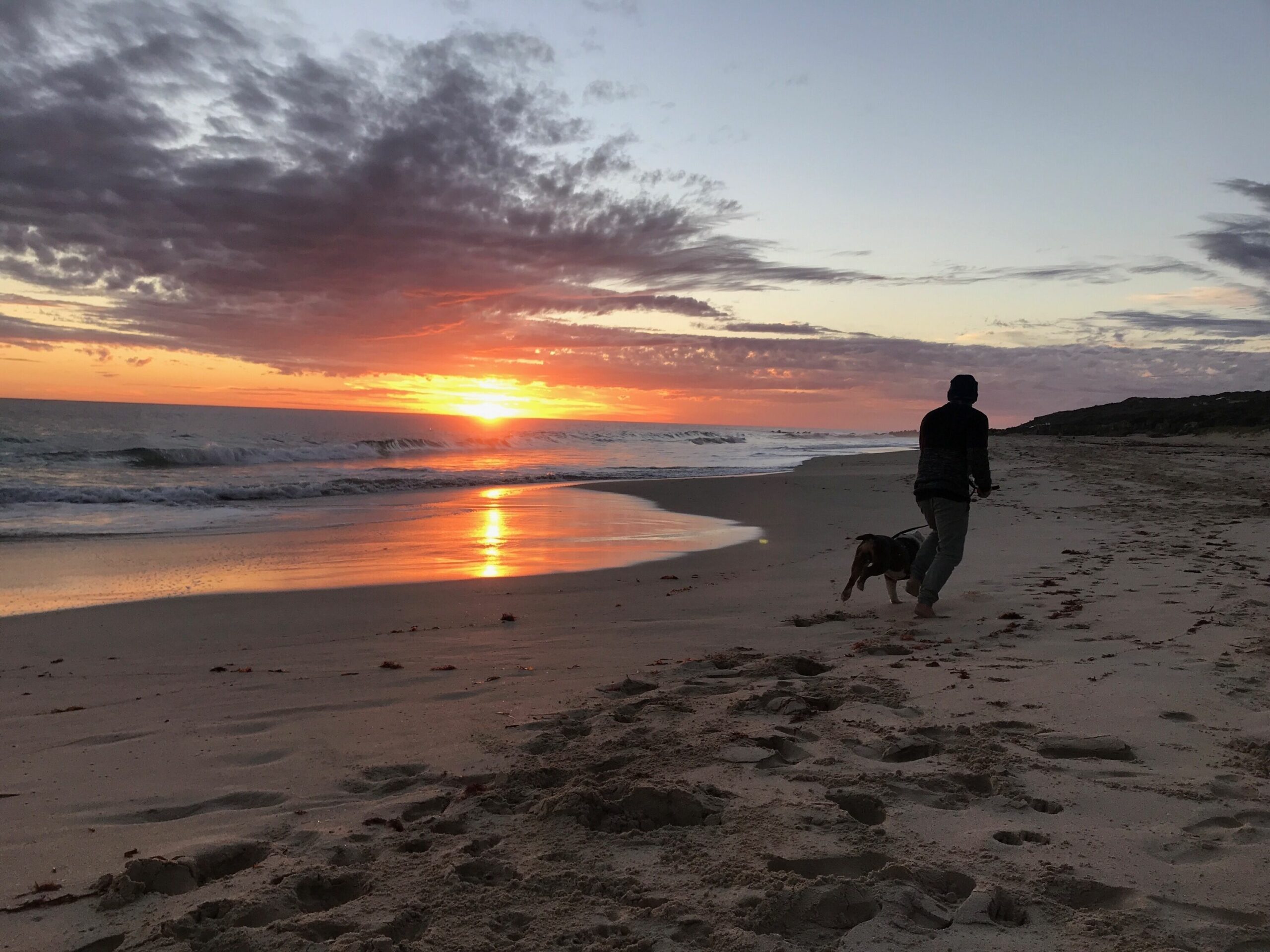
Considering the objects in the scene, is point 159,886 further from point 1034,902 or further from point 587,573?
point 587,573

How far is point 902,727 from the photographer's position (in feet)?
11.7

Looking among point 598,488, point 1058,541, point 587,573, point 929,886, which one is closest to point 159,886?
point 929,886

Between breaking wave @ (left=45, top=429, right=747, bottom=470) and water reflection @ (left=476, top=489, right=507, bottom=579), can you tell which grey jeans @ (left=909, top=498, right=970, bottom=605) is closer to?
water reflection @ (left=476, top=489, right=507, bottom=579)

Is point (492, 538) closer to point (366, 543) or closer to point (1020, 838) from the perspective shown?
point (366, 543)

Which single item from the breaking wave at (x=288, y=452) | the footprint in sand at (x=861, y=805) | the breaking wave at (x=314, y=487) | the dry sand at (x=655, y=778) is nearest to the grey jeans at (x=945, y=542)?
the dry sand at (x=655, y=778)

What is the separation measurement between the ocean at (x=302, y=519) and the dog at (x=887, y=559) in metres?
3.58

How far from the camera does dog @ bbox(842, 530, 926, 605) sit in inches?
256

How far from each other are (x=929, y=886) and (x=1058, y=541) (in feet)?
27.7

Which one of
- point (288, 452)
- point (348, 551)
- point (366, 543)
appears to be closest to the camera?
point (348, 551)

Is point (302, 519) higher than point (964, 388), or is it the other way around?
point (964, 388)

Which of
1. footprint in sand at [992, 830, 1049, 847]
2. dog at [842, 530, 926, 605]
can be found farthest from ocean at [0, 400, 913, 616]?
footprint in sand at [992, 830, 1049, 847]

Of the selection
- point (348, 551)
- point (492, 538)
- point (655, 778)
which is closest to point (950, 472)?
point (655, 778)

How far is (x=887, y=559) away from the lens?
6.50 meters

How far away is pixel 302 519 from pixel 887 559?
1175 cm
